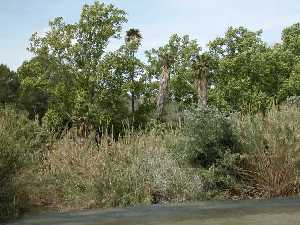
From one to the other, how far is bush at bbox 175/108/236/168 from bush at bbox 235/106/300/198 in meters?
0.45

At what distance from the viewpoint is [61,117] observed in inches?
1331

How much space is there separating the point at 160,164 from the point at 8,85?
32427 millimetres

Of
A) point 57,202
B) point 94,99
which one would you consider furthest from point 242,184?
point 94,99

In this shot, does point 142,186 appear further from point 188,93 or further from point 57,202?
point 188,93

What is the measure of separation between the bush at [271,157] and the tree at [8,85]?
29.5 m

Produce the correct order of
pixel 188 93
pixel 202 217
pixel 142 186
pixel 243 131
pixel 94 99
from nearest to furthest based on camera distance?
pixel 202 217 < pixel 142 186 < pixel 243 131 < pixel 94 99 < pixel 188 93

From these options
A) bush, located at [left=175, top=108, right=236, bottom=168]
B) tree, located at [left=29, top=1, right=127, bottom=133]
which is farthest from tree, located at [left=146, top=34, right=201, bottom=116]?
bush, located at [left=175, top=108, right=236, bottom=168]

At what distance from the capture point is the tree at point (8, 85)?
40122 millimetres

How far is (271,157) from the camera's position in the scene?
39.6 feet

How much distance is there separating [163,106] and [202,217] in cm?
2521

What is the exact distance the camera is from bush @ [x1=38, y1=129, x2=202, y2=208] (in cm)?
1197

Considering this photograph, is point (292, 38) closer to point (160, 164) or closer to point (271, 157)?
point (271, 157)

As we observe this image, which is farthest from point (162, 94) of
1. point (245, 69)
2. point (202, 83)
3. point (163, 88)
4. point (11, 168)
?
point (11, 168)

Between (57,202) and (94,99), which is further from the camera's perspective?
(94,99)
